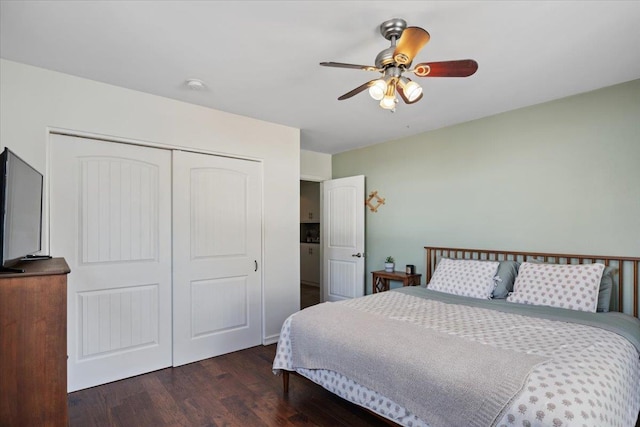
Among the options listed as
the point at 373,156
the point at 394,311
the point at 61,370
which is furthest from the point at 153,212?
the point at 373,156

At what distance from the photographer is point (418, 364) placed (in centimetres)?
174

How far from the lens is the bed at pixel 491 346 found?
4.71 feet

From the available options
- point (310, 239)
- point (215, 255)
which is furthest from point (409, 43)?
point (310, 239)

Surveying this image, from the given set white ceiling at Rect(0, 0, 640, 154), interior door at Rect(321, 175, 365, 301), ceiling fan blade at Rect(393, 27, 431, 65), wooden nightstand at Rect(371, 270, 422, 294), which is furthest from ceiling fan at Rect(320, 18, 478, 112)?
interior door at Rect(321, 175, 365, 301)

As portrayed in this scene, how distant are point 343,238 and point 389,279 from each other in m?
0.94

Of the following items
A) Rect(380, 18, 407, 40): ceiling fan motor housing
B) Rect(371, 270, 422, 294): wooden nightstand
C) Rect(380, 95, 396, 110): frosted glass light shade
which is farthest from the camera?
Rect(371, 270, 422, 294): wooden nightstand

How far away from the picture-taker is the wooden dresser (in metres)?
1.28

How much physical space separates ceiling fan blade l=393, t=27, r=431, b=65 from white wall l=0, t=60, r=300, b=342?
7.05ft

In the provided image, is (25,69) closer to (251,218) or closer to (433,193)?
(251,218)

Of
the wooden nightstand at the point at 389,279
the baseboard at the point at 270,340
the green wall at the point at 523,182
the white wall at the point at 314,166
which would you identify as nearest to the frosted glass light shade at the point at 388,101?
the green wall at the point at 523,182

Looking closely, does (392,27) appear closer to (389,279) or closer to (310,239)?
(389,279)

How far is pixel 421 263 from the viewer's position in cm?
425

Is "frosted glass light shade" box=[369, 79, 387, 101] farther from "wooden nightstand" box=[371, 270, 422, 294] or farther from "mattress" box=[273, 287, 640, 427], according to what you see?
"wooden nightstand" box=[371, 270, 422, 294]

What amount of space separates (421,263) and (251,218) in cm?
221
